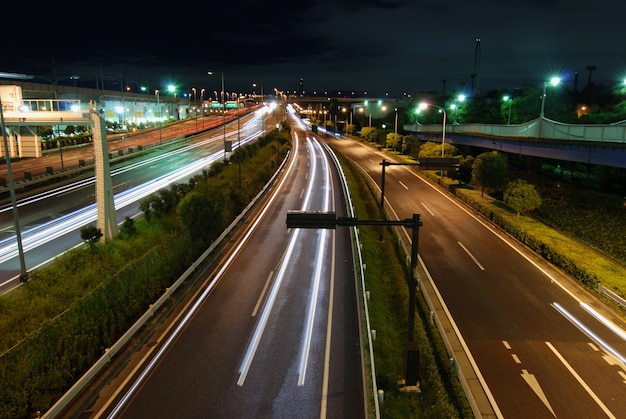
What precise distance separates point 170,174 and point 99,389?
135 feet

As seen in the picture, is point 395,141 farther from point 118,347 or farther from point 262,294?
point 118,347

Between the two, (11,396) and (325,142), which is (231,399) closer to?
(11,396)

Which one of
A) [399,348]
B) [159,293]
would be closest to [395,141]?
[159,293]

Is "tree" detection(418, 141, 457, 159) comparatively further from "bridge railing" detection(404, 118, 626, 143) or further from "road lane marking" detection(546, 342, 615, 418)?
"road lane marking" detection(546, 342, 615, 418)

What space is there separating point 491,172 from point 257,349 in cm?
3291

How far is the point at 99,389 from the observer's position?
44.4 ft

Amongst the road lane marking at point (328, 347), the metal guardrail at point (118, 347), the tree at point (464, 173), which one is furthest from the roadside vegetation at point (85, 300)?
the tree at point (464, 173)

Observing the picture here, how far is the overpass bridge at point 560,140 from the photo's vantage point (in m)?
28.6

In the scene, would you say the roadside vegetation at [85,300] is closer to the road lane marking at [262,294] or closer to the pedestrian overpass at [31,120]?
the road lane marking at [262,294]

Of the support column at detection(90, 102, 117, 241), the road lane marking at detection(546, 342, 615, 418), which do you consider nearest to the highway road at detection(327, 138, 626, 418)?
the road lane marking at detection(546, 342, 615, 418)

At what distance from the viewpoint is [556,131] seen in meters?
36.8

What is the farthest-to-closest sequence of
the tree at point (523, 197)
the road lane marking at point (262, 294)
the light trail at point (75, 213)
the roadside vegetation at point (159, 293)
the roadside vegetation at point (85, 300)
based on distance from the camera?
the tree at point (523, 197), the light trail at point (75, 213), the road lane marking at point (262, 294), the roadside vegetation at point (159, 293), the roadside vegetation at point (85, 300)

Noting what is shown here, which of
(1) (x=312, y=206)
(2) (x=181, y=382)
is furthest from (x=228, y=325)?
(1) (x=312, y=206)

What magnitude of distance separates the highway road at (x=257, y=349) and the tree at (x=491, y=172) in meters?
21.0
